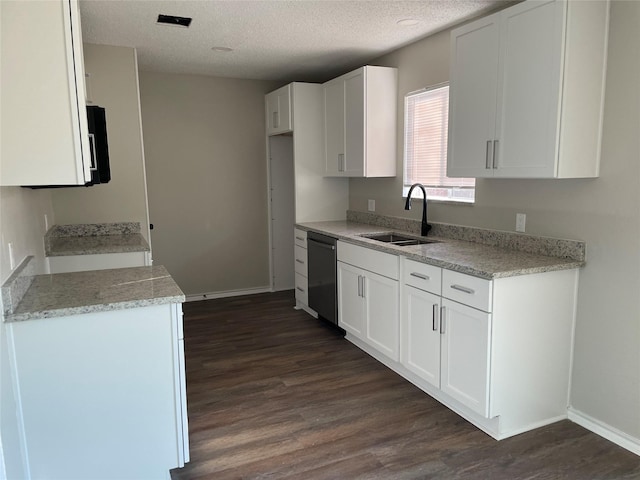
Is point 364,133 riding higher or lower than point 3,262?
higher

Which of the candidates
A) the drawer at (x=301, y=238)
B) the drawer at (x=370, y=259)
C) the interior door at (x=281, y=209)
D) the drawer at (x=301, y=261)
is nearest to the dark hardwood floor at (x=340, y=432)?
the drawer at (x=370, y=259)

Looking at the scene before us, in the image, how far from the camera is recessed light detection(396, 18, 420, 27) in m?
3.32

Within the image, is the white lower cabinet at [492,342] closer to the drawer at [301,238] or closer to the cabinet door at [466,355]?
the cabinet door at [466,355]

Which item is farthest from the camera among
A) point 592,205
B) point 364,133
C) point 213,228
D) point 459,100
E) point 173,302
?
point 213,228

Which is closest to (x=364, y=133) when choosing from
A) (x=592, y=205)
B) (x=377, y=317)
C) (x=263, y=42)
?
(x=263, y=42)

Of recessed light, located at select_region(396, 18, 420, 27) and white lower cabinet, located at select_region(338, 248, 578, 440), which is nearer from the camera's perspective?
white lower cabinet, located at select_region(338, 248, 578, 440)

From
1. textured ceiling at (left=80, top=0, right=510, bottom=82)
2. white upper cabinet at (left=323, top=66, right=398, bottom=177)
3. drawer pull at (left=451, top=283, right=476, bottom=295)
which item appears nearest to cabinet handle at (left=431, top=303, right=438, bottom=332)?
drawer pull at (left=451, top=283, right=476, bottom=295)

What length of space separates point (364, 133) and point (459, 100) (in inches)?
47.5

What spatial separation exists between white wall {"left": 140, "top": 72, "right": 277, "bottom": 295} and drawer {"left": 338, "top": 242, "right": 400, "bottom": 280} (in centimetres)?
197

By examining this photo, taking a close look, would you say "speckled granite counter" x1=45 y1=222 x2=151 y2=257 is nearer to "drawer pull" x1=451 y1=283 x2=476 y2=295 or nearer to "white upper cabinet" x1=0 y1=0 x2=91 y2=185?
"white upper cabinet" x1=0 y1=0 x2=91 y2=185

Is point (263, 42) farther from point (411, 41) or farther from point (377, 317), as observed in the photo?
point (377, 317)

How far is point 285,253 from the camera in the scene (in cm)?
581

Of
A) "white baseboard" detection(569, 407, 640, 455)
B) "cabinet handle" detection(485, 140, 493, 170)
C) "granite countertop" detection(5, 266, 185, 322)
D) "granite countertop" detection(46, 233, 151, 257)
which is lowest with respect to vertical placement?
"white baseboard" detection(569, 407, 640, 455)

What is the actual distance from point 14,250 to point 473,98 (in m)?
2.65
